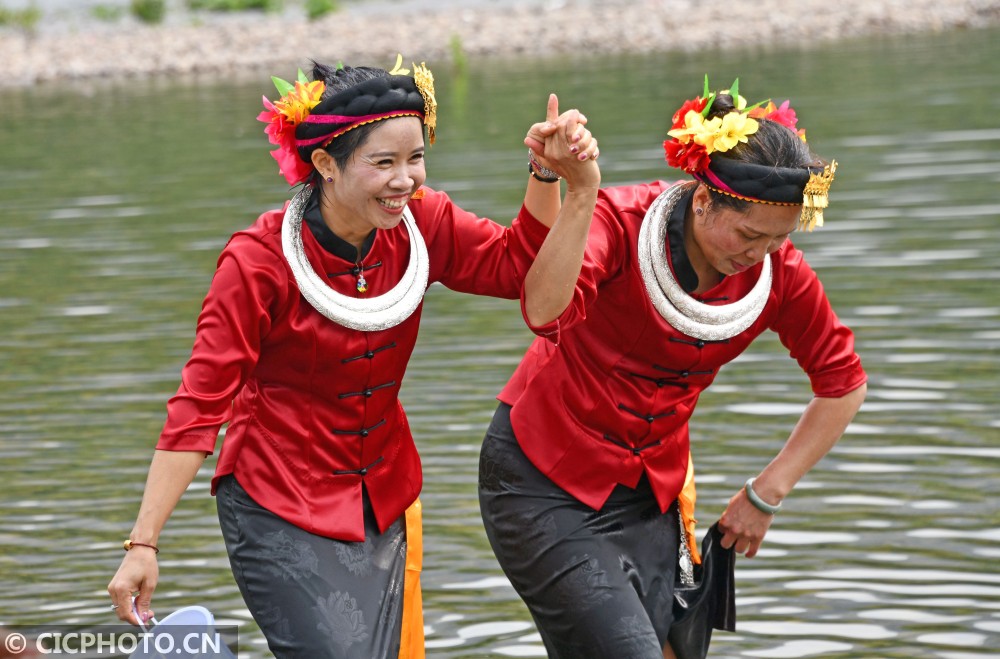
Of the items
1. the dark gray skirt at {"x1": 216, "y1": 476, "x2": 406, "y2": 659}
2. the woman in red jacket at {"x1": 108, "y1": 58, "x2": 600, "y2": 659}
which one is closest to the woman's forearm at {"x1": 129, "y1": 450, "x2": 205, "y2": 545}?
the woman in red jacket at {"x1": 108, "y1": 58, "x2": 600, "y2": 659}

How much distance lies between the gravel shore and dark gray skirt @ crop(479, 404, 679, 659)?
69.8 feet

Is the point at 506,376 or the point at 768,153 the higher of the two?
the point at 768,153

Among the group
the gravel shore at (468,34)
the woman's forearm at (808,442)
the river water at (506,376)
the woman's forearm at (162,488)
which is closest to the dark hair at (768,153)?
the woman's forearm at (808,442)

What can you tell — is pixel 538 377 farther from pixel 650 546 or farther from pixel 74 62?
pixel 74 62

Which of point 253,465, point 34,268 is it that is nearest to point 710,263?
point 253,465

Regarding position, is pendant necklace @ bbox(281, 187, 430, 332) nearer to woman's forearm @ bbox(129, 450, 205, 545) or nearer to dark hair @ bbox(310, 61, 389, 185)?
dark hair @ bbox(310, 61, 389, 185)

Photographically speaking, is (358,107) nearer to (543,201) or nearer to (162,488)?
(543,201)

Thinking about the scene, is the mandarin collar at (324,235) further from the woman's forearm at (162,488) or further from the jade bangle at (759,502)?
the jade bangle at (759,502)

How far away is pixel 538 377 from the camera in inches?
164

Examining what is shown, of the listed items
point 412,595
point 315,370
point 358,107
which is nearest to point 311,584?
point 412,595

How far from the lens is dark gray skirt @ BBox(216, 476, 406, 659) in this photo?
11.9 ft

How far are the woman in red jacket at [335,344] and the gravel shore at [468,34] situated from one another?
70.4 feet

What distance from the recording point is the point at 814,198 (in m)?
3.89

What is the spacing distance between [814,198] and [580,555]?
105 centimetres
